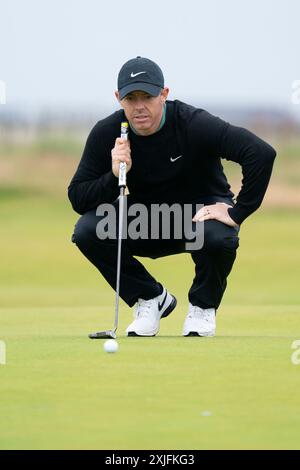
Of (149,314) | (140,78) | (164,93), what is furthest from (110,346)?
(164,93)

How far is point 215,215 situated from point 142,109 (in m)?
0.69

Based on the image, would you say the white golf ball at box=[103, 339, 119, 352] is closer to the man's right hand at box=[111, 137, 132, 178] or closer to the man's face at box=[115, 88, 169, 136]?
the man's right hand at box=[111, 137, 132, 178]

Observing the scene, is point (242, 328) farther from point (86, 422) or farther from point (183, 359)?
point (86, 422)

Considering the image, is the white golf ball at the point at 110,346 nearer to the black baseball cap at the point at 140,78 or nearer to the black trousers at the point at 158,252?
the black trousers at the point at 158,252

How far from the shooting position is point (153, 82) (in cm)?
651

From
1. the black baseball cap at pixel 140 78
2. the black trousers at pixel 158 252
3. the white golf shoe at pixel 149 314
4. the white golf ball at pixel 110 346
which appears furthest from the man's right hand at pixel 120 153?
the white golf ball at pixel 110 346

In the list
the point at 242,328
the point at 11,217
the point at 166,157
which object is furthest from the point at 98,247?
the point at 11,217

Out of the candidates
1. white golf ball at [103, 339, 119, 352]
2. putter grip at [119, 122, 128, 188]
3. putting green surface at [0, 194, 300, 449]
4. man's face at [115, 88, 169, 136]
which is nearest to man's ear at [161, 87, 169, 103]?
man's face at [115, 88, 169, 136]

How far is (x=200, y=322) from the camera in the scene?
6.83 m

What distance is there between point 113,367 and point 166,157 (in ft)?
6.25

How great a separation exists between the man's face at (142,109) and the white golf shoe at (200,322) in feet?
3.32

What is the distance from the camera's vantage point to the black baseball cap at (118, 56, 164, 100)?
6453mm

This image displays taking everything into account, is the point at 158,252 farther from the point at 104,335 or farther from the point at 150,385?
the point at 150,385
